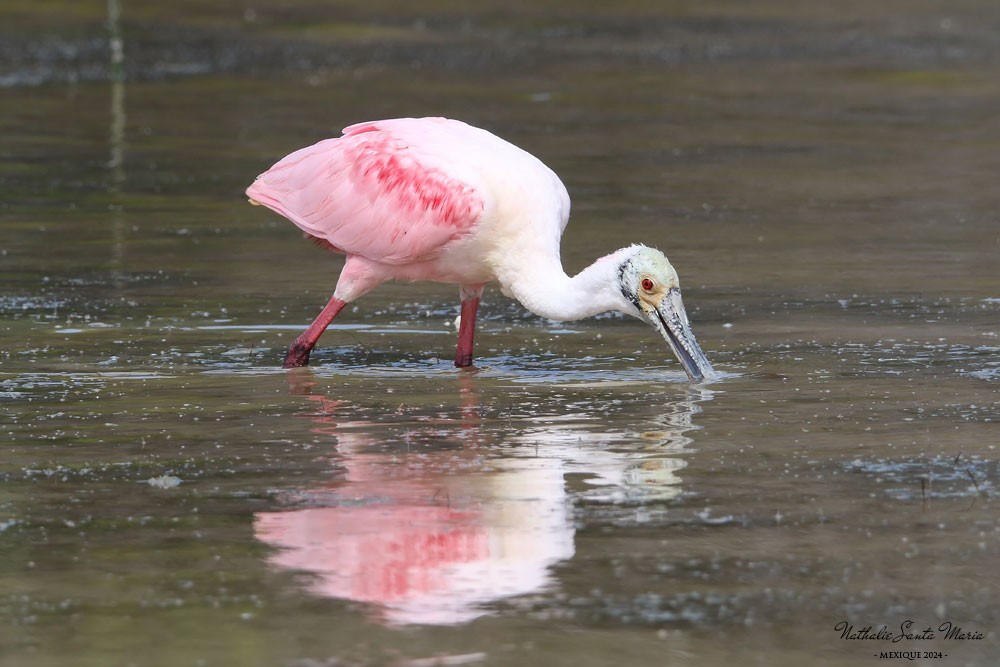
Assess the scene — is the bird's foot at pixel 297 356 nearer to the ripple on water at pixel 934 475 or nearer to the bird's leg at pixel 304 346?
the bird's leg at pixel 304 346

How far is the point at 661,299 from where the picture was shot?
9461 mm

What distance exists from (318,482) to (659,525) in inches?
53.7

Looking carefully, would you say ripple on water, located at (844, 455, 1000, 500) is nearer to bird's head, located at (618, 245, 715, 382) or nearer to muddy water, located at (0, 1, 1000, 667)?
muddy water, located at (0, 1, 1000, 667)

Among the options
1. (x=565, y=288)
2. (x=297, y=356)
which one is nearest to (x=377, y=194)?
(x=297, y=356)

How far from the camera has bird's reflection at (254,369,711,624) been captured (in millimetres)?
6199

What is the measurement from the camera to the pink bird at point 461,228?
952 centimetres

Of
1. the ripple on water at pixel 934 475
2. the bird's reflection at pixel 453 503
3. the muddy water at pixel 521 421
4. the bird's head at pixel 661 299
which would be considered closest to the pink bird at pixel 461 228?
the bird's head at pixel 661 299

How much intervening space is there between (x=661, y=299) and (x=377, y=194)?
177cm

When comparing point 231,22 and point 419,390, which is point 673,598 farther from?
point 231,22

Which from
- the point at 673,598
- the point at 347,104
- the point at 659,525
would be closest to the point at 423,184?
the point at 659,525

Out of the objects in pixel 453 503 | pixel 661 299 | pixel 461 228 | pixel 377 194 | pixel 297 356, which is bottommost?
pixel 453 503

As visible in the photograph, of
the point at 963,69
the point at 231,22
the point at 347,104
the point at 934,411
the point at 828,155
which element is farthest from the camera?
the point at 231,22

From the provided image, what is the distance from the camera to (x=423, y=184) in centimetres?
1006

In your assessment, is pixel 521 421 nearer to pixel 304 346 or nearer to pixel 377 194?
pixel 304 346
